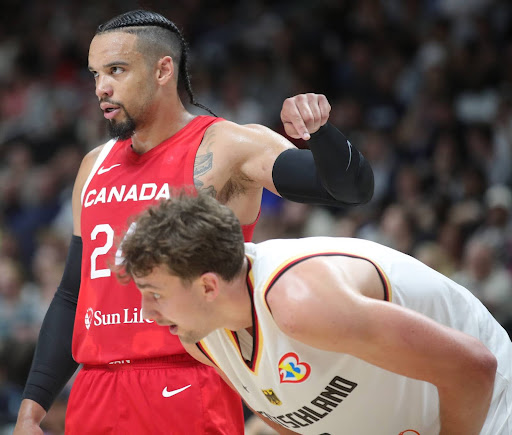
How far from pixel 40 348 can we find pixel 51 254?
4.28 m

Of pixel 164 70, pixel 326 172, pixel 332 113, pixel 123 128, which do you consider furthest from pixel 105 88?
pixel 332 113

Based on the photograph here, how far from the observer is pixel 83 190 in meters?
3.28

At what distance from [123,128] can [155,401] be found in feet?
3.47

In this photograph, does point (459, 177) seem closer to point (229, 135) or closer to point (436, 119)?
point (436, 119)

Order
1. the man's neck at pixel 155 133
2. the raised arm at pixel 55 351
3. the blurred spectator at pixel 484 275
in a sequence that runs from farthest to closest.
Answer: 1. the blurred spectator at pixel 484 275
2. the man's neck at pixel 155 133
3. the raised arm at pixel 55 351

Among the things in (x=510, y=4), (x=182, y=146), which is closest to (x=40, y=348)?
(x=182, y=146)

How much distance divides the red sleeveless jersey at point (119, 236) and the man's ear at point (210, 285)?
0.57 m

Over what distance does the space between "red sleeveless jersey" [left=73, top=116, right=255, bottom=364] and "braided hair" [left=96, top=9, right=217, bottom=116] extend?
30cm

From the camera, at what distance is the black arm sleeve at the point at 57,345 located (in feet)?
10.4

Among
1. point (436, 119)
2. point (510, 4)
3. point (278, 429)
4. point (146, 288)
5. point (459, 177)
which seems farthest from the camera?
point (510, 4)

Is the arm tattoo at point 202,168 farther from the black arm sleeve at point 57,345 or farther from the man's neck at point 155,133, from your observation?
the black arm sleeve at point 57,345

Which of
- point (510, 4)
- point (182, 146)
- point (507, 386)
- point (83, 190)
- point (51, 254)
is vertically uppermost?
point (510, 4)

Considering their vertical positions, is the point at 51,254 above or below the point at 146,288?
below

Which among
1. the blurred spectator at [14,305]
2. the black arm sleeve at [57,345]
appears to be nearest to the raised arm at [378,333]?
the black arm sleeve at [57,345]
